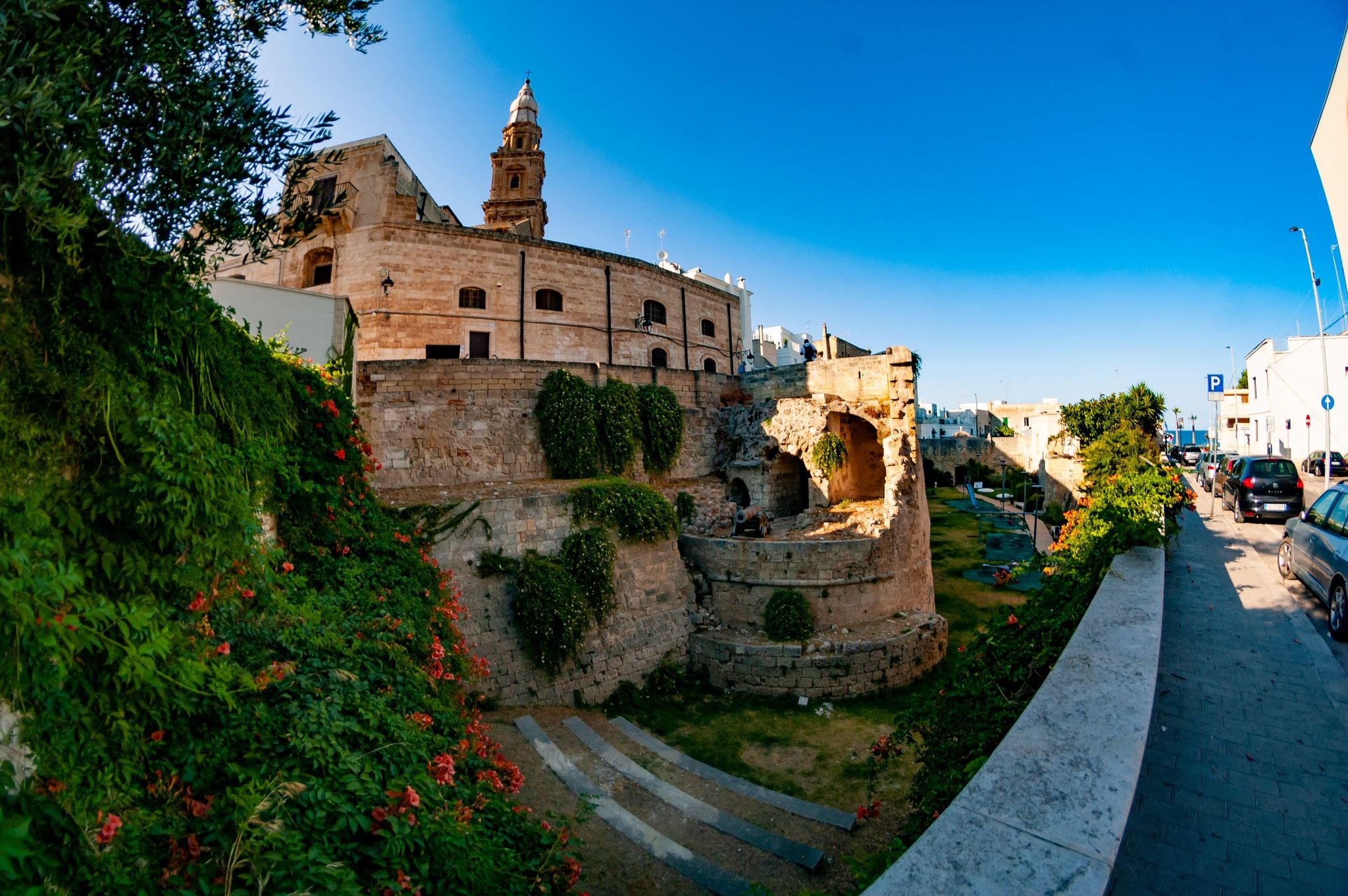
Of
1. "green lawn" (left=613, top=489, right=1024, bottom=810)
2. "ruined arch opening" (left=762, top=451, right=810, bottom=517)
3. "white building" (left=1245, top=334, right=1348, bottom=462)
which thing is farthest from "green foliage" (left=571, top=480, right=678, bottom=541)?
"white building" (left=1245, top=334, right=1348, bottom=462)

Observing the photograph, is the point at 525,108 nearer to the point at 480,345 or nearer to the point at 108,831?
the point at 480,345

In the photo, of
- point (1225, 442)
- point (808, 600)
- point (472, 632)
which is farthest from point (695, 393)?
point (1225, 442)

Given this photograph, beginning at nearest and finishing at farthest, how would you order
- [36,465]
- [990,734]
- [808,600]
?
1. [36,465]
2. [990,734]
3. [808,600]

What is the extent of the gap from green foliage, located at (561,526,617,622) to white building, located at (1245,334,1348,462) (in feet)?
88.3

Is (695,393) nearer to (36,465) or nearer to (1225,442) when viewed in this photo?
(36,465)

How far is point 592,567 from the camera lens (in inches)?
426

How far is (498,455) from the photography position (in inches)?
579

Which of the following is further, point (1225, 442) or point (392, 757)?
point (1225, 442)

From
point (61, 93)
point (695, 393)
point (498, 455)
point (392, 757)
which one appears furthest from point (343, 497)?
point (695, 393)

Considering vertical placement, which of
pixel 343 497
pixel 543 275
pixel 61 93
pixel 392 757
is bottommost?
pixel 392 757

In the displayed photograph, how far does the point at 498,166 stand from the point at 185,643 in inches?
1188

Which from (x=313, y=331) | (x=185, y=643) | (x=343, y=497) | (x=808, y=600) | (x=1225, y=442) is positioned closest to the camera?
(x=185, y=643)

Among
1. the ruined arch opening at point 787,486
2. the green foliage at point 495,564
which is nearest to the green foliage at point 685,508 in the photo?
the ruined arch opening at point 787,486

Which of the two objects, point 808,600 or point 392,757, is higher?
point 392,757
